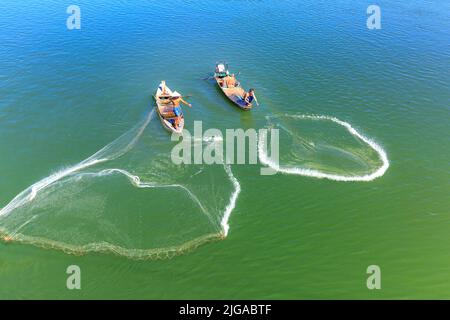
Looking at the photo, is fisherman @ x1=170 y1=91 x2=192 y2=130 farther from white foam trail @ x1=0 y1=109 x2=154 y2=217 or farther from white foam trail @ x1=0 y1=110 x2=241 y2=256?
white foam trail @ x1=0 y1=109 x2=154 y2=217

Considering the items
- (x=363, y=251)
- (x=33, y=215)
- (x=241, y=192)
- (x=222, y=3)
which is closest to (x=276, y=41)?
(x=222, y=3)

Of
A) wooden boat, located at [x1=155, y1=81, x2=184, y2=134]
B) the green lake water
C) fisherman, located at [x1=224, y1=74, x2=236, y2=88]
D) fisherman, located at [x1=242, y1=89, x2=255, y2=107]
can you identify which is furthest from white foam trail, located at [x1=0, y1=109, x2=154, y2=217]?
fisherman, located at [x1=224, y1=74, x2=236, y2=88]

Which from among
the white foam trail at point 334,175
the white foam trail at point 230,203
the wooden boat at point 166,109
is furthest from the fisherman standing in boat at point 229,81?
the white foam trail at point 230,203

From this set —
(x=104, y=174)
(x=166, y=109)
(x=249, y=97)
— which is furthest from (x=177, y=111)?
(x=104, y=174)

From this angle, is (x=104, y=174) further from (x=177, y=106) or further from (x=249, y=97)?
(x=249, y=97)

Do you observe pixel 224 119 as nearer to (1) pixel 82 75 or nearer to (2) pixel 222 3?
(1) pixel 82 75
